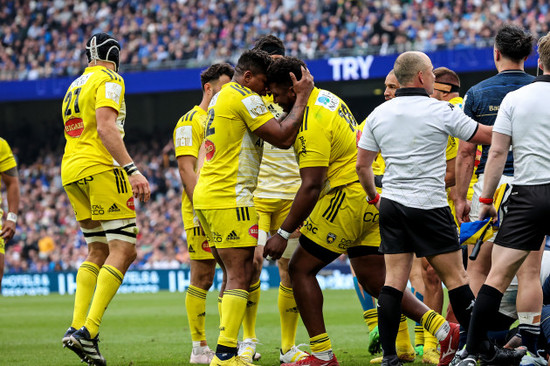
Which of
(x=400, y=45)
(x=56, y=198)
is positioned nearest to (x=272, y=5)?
(x=400, y=45)

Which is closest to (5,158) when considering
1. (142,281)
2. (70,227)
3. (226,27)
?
(142,281)

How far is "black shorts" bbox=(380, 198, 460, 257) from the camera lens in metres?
5.25

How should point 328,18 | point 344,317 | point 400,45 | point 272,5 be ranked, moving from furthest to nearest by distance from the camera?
point 272,5, point 328,18, point 400,45, point 344,317

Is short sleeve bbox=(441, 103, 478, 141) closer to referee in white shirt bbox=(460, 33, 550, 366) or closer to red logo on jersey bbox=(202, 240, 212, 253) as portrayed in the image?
referee in white shirt bbox=(460, 33, 550, 366)

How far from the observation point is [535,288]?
545 centimetres

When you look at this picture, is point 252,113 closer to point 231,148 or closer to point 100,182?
point 231,148

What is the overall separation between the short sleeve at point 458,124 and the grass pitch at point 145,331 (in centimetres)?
230

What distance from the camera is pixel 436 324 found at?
5742mm

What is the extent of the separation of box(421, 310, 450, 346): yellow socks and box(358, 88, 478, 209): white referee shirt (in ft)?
3.14

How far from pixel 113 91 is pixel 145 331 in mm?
5502

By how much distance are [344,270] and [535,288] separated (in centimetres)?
1547

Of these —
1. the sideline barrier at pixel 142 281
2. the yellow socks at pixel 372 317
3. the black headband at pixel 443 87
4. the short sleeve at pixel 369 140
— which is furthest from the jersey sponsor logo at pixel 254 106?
the sideline barrier at pixel 142 281

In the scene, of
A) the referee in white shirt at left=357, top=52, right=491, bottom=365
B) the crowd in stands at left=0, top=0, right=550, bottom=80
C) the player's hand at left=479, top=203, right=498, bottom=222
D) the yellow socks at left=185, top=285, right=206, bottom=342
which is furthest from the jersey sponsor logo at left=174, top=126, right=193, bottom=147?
the crowd in stands at left=0, top=0, right=550, bottom=80

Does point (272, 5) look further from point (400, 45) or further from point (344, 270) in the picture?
point (344, 270)
